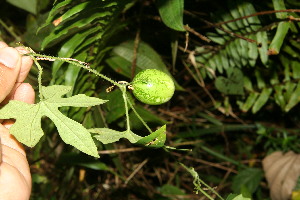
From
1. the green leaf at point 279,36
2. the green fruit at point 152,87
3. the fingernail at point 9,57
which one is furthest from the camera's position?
the green leaf at point 279,36

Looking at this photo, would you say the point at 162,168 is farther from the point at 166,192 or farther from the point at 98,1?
the point at 98,1

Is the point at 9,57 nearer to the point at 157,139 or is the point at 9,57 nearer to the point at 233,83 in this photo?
the point at 157,139

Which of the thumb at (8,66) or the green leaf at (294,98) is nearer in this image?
the thumb at (8,66)

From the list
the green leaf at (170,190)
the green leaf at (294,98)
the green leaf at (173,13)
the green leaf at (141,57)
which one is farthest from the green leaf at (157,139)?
the green leaf at (170,190)

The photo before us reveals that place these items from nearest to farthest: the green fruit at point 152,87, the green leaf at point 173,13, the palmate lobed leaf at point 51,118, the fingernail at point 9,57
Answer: the palmate lobed leaf at point 51,118
the fingernail at point 9,57
the green fruit at point 152,87
the green leaf at point 173,13

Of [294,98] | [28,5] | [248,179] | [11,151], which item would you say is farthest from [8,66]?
[248,179]

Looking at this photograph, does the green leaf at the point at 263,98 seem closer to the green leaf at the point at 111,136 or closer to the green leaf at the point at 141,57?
the green leaf at the point at 141,57
